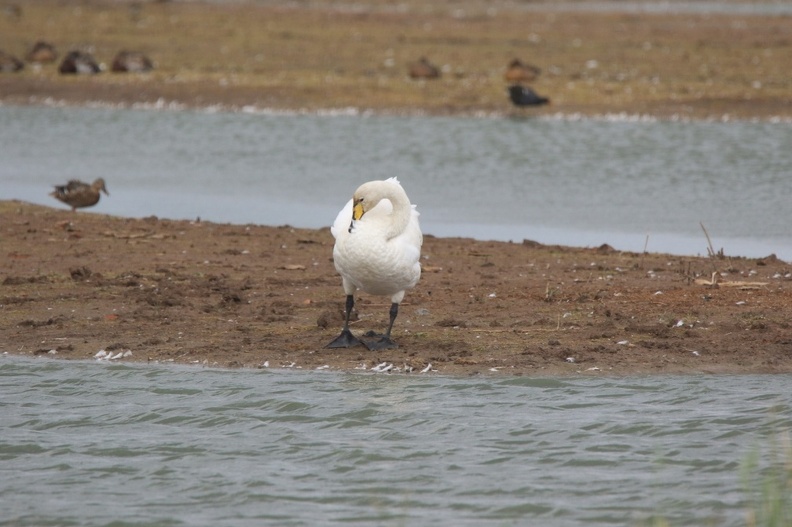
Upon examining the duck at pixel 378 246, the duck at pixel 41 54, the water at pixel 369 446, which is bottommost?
the water at pixel 369 446

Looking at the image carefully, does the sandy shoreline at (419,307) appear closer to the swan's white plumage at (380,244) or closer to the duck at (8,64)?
the swan's white plumage at (380,244)

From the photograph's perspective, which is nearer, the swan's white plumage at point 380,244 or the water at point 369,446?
the water at point 369,446

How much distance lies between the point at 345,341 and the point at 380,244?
97 centimetres

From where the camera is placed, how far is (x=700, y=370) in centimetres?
897

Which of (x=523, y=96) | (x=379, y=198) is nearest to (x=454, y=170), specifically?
(x=523, y=96)

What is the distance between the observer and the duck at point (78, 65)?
30562 millimetres

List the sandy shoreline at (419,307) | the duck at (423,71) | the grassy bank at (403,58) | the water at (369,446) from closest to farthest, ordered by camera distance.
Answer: the water at (369,446) < the sandy shoreline at (419,307) < the grassy bank at (403,58) < the duck at (423,71)

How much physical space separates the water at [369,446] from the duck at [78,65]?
896 inches

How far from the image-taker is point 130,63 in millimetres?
30797

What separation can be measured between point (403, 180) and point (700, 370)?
10.3 meters

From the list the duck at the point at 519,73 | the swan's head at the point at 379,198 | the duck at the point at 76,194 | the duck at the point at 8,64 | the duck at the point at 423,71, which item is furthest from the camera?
the duck at the point at 8,64

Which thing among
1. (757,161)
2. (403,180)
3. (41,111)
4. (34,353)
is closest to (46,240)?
(34,353)

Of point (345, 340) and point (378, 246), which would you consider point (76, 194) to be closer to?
point (345, 340)

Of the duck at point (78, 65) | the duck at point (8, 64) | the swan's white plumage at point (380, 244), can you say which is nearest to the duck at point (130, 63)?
the duck at point (78, 65)
